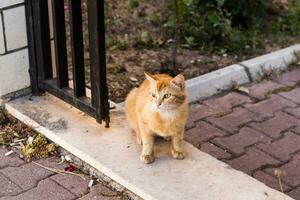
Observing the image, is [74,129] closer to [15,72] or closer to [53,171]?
[53,171]

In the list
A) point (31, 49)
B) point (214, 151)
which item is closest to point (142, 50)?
point (31, 49)

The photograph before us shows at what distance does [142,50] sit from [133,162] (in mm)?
1804

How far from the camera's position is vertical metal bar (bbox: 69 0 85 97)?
3.81 m

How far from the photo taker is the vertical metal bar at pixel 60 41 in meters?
3.96

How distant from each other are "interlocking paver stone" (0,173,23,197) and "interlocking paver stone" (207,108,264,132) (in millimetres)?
1443

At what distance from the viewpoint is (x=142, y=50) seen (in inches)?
209

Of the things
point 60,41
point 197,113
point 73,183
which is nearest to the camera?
point 73,183

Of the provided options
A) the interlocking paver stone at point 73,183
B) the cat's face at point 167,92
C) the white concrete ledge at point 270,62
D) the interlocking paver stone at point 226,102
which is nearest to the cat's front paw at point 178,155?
the cat's face at point 167,92

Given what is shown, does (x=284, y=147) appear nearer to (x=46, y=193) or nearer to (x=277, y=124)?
(x=277, y=124)

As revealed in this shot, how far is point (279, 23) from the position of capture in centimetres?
584

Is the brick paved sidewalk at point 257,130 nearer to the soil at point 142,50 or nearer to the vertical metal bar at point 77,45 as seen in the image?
the soil at point 142,50

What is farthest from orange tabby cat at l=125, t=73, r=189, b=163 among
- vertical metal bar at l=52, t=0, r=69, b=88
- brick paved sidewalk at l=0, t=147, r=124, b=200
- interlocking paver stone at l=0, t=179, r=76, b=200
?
vertical metal bar at l=52, t=0, r=69, b=88

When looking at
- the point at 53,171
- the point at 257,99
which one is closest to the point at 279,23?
the point at 257,99

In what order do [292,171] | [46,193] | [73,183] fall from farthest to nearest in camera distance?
[292,171], [73,183], [46,193]
